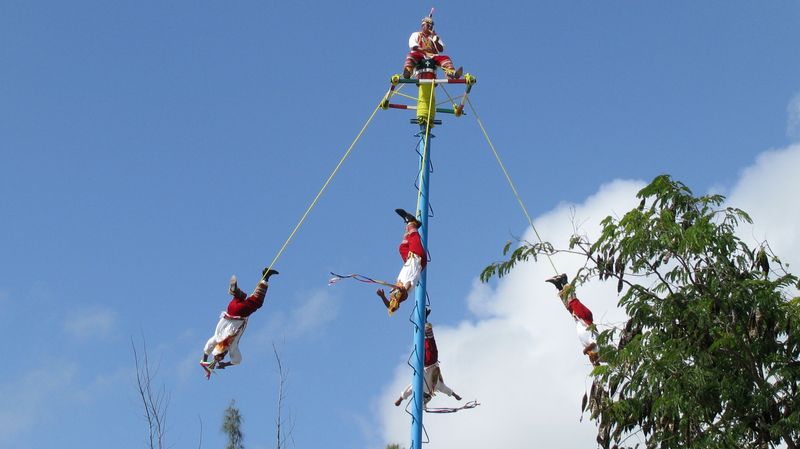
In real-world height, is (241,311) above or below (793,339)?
above

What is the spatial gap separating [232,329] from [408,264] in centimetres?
176

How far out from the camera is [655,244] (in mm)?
11461

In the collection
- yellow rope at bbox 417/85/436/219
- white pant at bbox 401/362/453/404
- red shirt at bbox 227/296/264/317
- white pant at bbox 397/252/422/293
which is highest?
yellow rope at bbox 417/85/436/219

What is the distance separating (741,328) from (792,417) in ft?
3.83

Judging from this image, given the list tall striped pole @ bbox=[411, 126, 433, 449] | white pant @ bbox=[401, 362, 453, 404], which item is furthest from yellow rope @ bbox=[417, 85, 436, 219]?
white pant @ bbox=[401, 362, 453, 404]

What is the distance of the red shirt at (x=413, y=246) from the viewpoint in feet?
32.2

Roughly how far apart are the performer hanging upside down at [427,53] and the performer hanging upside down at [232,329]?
2815 mm

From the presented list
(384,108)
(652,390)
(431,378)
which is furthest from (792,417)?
(384,108)

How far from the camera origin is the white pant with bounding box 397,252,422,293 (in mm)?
9625

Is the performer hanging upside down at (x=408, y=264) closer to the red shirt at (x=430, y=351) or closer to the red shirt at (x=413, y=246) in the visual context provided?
the red shirt at (x=413, y=246)

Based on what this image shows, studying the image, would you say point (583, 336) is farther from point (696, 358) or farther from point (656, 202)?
point (656, 202)

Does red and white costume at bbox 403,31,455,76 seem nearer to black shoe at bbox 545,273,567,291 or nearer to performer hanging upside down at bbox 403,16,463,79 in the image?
performer hanging upside down at bbox 403,16,463,79

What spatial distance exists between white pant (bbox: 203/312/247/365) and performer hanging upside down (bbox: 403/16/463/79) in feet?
10.1

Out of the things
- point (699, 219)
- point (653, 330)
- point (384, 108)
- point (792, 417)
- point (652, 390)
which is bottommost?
point (792, 417)
